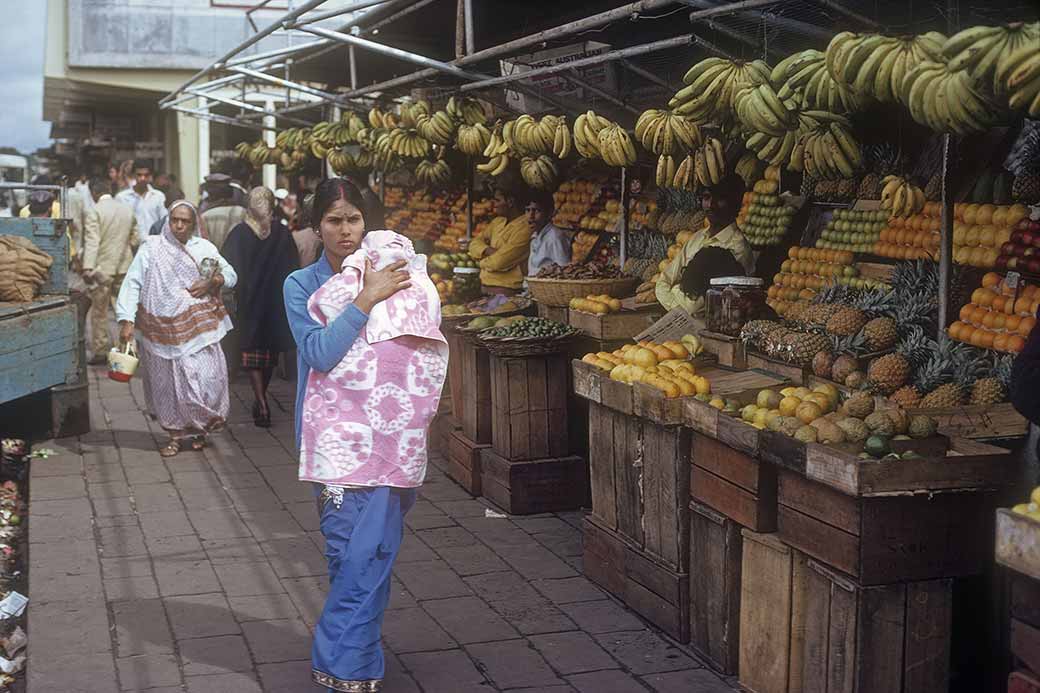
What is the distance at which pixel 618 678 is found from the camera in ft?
15.9

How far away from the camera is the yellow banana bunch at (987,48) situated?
353cm

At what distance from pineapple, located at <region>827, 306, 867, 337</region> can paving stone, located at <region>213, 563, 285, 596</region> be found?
116 inches

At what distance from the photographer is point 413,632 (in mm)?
5367

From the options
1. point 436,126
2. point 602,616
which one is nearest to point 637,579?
point 602,616

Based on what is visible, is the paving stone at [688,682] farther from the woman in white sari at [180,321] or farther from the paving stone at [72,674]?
the woman in white sari at [180,321]

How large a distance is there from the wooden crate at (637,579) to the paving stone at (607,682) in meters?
0.43

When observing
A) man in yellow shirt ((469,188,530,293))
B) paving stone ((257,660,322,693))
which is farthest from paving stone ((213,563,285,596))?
man in yellow shirt ((469,188,530,293))

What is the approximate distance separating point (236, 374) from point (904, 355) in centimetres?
856

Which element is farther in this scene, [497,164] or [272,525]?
[497,164]

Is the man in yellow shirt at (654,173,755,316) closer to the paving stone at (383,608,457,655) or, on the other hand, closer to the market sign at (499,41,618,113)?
the market sign at (499,41,618,113)

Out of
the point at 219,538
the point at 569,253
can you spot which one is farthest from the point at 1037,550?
the point at 569,253

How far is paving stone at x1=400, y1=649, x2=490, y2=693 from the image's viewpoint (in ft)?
15.5

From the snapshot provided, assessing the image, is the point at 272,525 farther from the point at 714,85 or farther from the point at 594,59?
the point at 714,85

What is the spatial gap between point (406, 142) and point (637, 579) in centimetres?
724
